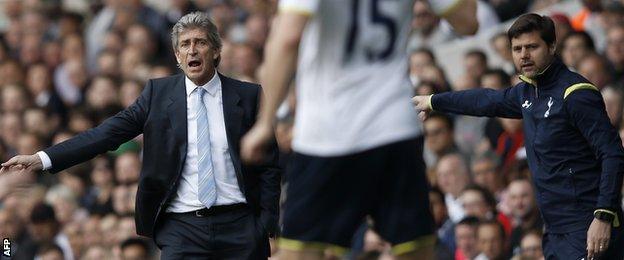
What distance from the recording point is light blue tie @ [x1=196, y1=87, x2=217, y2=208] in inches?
333

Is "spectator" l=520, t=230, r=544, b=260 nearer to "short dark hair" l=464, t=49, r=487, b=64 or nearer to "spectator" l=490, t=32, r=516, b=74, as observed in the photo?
"spectator" l=490, t=32, r=516, b=74

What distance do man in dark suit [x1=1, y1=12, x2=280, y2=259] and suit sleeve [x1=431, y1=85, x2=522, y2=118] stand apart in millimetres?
997

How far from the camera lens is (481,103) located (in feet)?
27.7

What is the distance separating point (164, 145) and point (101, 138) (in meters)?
0.34

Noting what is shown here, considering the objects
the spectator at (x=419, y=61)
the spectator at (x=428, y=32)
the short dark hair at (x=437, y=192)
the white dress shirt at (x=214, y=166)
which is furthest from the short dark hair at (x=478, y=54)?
the white dress shirt at (x=214, y=166)

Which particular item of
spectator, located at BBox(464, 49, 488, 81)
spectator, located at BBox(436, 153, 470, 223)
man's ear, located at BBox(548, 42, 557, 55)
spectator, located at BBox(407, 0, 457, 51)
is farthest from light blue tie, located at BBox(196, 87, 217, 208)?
spectator, located at BBox(407, 0, 457, 51)

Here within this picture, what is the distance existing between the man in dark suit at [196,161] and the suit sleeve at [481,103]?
39.2 inches

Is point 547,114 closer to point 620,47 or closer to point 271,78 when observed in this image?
point 271,78

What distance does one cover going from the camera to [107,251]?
13.7m

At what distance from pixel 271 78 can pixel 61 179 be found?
392 inches

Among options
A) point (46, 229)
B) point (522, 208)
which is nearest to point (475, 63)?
point (522, 208)

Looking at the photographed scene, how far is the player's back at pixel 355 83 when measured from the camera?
647cm

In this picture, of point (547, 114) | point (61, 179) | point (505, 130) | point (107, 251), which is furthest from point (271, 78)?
point (61, 179)

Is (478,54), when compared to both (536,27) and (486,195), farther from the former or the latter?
(536,27)
